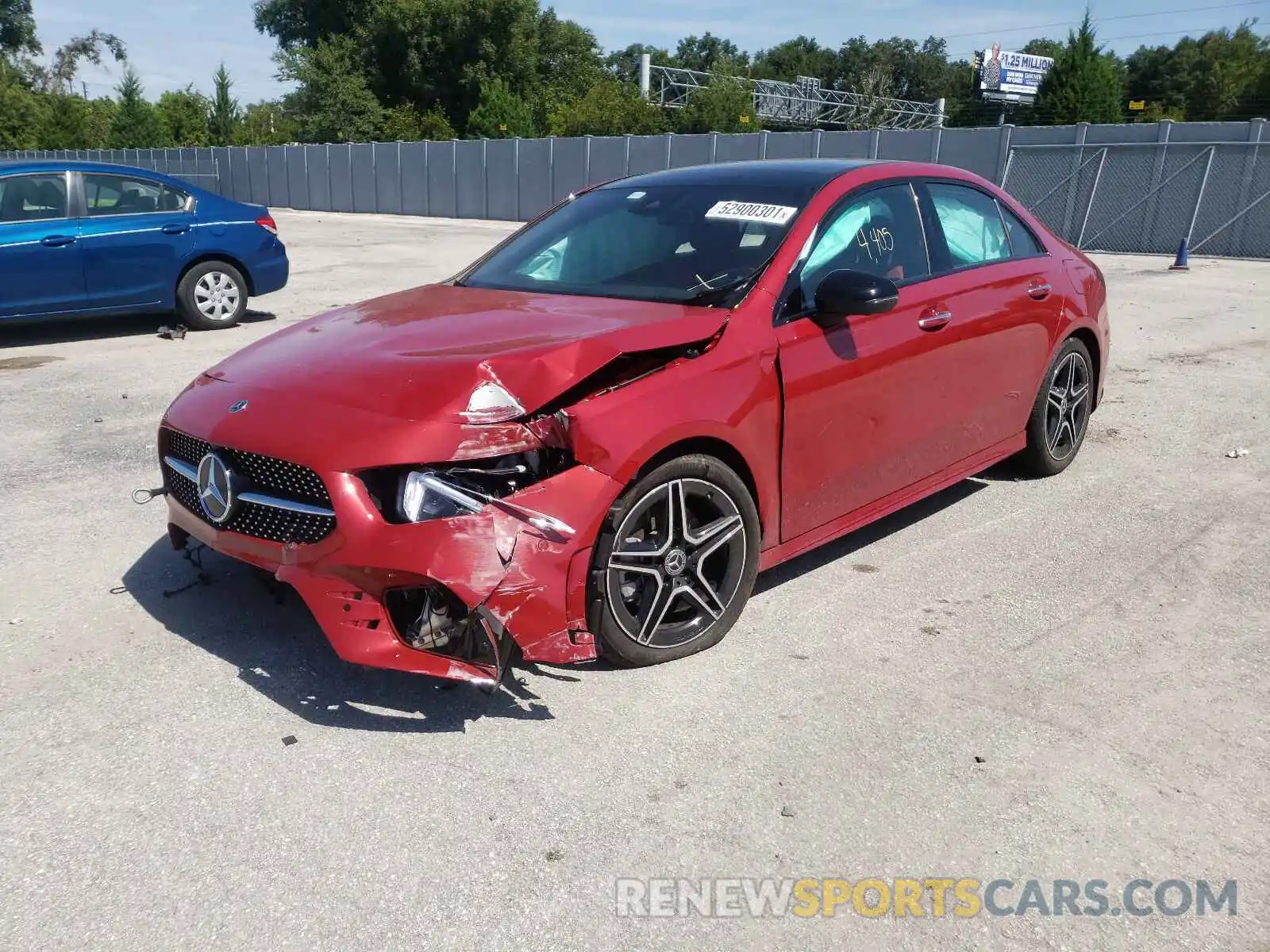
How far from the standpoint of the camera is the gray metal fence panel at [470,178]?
35234mm

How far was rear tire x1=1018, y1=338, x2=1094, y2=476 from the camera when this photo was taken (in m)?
5.73

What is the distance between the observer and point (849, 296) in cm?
407

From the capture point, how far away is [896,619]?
4238 mm

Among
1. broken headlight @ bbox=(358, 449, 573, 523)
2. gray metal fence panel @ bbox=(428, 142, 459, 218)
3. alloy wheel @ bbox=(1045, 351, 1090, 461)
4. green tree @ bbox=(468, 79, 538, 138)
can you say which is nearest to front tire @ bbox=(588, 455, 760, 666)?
broken headlight @ bbox=(358, 449, 573, 523)

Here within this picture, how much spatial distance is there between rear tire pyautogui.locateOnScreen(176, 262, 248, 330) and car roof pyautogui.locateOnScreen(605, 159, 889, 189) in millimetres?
6615

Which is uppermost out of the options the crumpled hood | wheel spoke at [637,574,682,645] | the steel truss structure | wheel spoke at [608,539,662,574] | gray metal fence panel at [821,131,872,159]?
the steel truss structure

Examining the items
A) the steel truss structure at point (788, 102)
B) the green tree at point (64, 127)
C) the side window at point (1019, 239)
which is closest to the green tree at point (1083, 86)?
the steel truss structure at point (788, 102)

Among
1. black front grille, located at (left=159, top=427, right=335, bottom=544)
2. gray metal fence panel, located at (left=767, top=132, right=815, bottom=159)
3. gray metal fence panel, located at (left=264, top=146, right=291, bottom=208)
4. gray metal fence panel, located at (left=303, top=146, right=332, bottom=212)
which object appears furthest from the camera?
gray metal fence panel, located at (left=264, top=146, right=291, bottom=208)

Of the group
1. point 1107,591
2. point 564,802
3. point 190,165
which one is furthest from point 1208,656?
point 190,165

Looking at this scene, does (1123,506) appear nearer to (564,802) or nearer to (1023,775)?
(1023,775)

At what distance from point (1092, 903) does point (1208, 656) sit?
163 centimetres

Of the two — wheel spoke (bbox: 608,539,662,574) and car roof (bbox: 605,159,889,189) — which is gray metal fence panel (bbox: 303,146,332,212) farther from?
wheel spoke (bbox: 608,539,662,574)

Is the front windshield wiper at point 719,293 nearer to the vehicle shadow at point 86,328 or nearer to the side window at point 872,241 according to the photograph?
the side window at point 872,241

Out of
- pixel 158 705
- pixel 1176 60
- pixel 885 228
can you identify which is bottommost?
pixel 158 705
